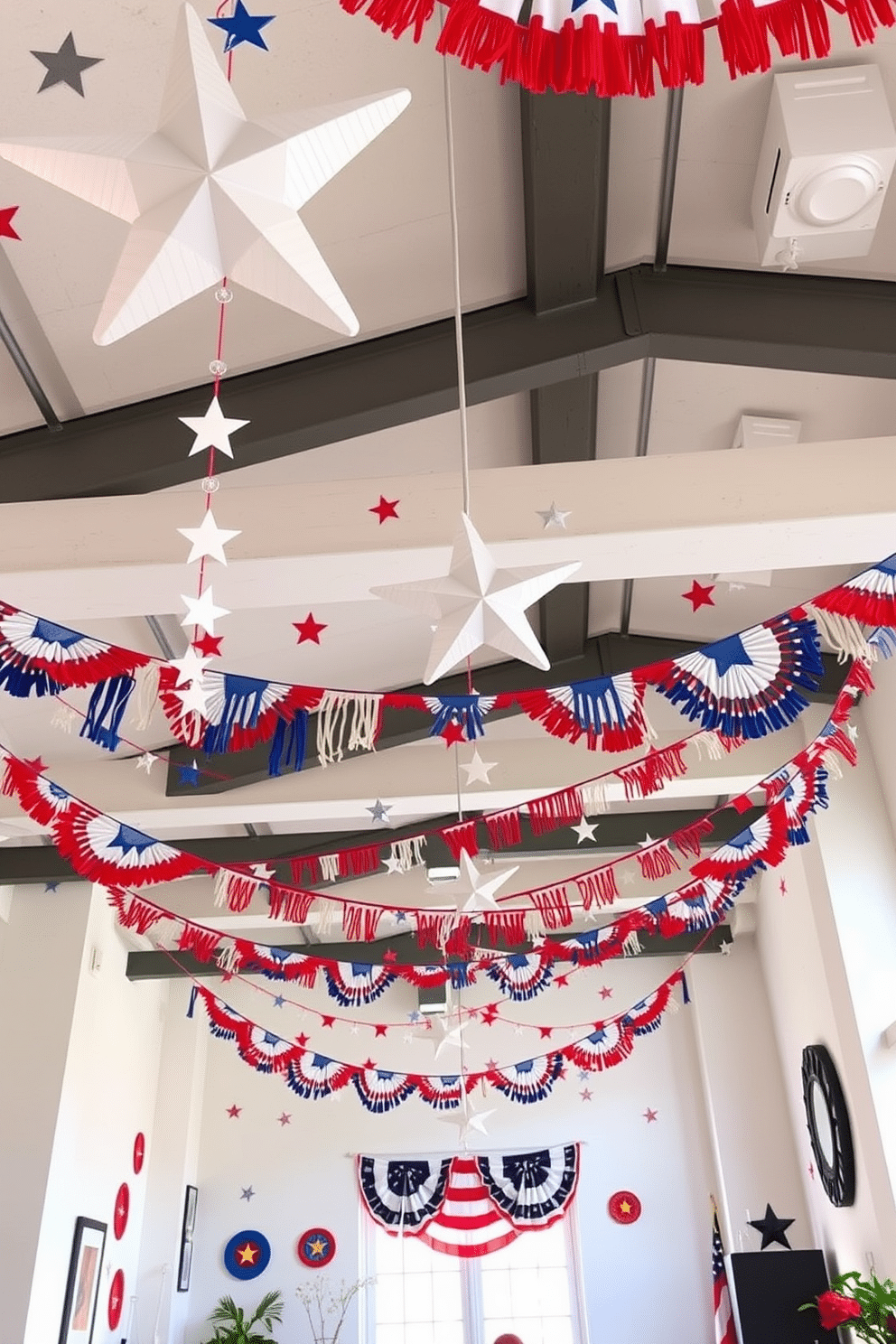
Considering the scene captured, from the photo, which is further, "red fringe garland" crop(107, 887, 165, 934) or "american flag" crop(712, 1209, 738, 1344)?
"american flag" crop(712, 1209, 738, 1344)

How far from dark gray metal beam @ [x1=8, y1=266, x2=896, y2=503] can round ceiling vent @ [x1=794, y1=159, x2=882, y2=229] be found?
15.0 inches

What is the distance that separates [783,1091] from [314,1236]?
12.4ft

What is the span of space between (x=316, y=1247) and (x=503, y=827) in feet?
19.8

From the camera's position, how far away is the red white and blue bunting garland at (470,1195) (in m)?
8.50

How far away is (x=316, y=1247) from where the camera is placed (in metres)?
8.45

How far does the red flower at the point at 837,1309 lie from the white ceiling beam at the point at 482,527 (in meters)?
3.98

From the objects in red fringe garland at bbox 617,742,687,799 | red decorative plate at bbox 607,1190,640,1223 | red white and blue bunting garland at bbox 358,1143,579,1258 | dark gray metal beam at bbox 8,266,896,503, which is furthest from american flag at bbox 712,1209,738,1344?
dark gray metal beam at bbox 8,266,896,503

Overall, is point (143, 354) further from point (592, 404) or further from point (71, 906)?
point (71, 906)

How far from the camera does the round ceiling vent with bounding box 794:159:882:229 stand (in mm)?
2844

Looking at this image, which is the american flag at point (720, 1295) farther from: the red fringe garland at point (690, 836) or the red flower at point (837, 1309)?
the red fringe garland at point (690, 836)

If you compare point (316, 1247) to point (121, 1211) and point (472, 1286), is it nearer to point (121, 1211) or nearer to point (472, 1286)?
point (472, 1286)

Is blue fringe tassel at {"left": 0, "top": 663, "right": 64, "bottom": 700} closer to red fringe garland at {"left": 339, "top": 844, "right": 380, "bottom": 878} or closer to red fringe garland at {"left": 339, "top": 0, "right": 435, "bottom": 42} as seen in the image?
red fringe garland at {"left": 339, "top": 844, "right": 380, "bottom": 878}

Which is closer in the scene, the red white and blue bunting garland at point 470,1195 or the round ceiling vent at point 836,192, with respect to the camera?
the round ceiling vent at point 836,192

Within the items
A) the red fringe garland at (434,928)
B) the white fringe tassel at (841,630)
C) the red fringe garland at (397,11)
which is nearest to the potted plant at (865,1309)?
the red fringe garland at (434,928)
